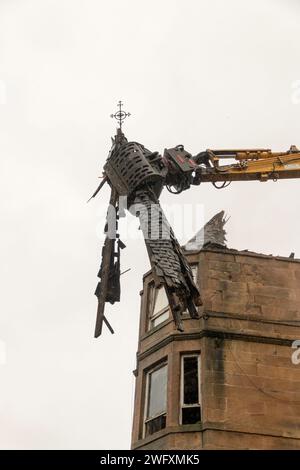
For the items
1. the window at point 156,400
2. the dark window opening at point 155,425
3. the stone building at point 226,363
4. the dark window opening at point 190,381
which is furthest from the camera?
the window at point 156,400

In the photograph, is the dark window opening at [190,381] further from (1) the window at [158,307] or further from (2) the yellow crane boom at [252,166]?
(2) the yellow crane boom at [252,166]

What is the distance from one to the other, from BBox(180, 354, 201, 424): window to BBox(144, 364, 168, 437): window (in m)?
0.74

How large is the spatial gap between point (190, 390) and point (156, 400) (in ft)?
4.63

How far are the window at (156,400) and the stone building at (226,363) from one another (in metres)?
0.03

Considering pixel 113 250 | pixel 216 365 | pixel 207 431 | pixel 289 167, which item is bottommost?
pixel 207 431

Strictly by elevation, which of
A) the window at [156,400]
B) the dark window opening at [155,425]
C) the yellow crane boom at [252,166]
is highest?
the yellow crane boom at [252,166]

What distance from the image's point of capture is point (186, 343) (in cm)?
1800

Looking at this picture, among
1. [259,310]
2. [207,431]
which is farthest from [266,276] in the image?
[207,431]

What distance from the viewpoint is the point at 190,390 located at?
56.7 ft

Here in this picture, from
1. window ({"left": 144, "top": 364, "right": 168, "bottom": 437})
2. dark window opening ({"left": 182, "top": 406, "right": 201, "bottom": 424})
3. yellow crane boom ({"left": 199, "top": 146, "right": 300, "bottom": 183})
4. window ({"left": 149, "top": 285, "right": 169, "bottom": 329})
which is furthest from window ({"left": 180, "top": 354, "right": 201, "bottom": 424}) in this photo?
yellow crane boom ({"left": 199, "top": 146, "right": 300, "bottom": 183})

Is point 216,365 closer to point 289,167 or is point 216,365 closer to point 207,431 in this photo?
point 207,431

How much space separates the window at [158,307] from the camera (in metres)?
19.7

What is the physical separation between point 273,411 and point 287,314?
3.22 meters

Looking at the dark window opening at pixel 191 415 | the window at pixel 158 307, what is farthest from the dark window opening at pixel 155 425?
the window at pixel 158 307
